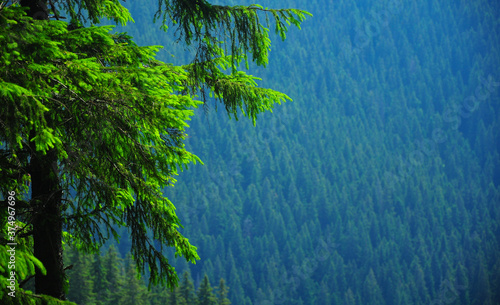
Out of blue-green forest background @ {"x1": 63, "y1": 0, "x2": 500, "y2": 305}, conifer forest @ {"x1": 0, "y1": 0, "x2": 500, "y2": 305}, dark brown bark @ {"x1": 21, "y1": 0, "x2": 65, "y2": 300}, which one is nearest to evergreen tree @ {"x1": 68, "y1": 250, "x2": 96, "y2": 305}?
conifer forest @ {"x1": 0, "y1": 0, "x2": 500, "y2": 305}

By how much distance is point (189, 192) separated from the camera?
166750 mm

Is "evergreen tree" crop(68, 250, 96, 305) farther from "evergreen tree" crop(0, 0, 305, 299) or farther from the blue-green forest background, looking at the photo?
the blue-green forest background

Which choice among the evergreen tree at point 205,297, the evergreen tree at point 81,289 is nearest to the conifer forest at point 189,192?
the evergreen tree at point 81,289

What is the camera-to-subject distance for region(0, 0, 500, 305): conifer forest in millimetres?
2969

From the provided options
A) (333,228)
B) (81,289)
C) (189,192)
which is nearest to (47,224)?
(81,289)

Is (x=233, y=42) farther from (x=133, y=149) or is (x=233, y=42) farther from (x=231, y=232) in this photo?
(x=231, y=232)

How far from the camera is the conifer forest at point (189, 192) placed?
2969 mm

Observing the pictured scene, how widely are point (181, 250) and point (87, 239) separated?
40.9 inches

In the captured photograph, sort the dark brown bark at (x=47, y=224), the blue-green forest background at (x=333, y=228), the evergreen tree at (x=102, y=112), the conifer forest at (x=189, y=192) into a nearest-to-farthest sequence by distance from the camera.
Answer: the evergreen tree at (x=102, y=112) < the conifer forest at (x=189, y=192) < the dark brown bark at (x=47, y=224) < the blue-green forest background at (x=333, y=228)

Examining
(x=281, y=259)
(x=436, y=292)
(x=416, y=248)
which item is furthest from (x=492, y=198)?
(x=281, y=259)

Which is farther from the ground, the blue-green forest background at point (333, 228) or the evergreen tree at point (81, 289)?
the blue-green forest background at point (333, 228)

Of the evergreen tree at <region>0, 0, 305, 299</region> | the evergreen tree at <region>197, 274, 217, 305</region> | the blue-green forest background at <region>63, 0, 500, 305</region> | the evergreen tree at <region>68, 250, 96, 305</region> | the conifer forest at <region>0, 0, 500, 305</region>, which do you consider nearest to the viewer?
the evergreen tree at <region>0, 0, 305, 299</region>

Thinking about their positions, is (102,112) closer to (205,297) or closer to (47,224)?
(47,224)

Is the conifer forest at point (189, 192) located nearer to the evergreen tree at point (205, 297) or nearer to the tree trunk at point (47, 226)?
the tree trunk at point (47, 226)
